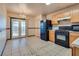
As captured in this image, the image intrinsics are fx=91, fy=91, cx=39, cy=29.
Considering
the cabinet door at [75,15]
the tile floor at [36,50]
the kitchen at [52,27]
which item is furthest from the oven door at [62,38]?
the cabinet door at [75,15]

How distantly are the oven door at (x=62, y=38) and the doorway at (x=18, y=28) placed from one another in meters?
3.64

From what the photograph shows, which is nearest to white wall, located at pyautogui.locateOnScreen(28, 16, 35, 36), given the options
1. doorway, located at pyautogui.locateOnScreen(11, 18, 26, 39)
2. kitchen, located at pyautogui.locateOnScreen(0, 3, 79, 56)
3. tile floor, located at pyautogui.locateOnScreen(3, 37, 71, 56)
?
kitchen, located at pyautogui.locateOnScreen(0, 3, 79, 56)

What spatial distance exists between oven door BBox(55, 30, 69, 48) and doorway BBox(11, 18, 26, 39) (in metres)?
3.64

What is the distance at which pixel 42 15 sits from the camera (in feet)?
24.8

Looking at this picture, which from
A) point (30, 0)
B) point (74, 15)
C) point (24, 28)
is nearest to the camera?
point (30, 0)

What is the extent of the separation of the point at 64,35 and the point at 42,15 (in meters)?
3.64

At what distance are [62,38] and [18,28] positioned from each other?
4265 mm

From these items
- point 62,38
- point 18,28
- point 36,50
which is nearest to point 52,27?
point 62,38

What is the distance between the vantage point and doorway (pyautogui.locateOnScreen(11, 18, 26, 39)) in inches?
280

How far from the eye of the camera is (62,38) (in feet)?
14.8

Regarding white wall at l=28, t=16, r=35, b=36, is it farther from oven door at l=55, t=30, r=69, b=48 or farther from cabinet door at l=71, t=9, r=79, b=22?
cabinet door at l=71, t=9, r=79, b=22

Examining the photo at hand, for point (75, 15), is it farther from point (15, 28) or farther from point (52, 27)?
point (15, 28)

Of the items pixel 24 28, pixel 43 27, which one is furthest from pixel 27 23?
pixel 43 27

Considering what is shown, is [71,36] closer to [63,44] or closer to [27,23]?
[63,44]
